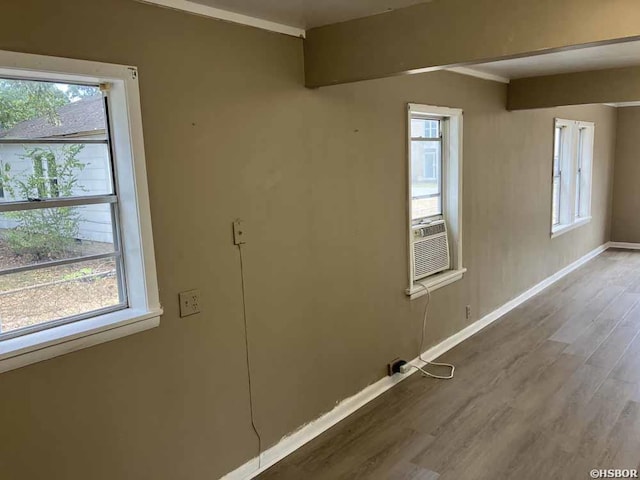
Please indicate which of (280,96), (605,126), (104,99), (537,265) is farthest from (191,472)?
(605,126)

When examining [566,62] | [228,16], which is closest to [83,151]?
[228,16]

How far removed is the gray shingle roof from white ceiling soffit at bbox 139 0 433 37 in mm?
468

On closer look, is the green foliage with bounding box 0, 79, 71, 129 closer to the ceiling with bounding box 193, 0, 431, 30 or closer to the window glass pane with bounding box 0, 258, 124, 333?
the window glass pane with bounding box 0, 258, 124, 333

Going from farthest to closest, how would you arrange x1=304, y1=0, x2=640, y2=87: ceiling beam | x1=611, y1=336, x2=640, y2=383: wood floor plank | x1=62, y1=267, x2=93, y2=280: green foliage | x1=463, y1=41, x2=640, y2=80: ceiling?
1. x1=611, y1=336, x2=640, y2=383: wood floor plank
2. x1=463, y1=41, x2=640, y2=80: ceiling
3. x1=62, y1=267, x2=93, y2=280: green foliage
4. x1=304, y1=0, x2=640, y2=87: ceiling beam

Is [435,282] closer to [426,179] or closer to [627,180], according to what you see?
[426,179]

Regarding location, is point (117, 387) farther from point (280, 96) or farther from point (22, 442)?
point (280, 96)

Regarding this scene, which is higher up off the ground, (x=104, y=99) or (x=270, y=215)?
(x=104, y=99)

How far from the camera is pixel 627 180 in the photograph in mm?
8227

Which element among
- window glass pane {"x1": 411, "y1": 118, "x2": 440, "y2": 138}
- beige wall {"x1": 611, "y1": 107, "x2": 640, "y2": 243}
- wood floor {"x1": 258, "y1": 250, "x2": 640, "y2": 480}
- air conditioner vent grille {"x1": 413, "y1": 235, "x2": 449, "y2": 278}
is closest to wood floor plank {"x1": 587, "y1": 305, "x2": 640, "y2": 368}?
wood floor {"x1": 258, "y1": 250, "x2": 640, "y2": 480}

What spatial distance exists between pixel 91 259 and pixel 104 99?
63 cm

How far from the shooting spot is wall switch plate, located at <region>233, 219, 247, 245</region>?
7.93 ft

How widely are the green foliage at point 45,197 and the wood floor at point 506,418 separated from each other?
1.54 m

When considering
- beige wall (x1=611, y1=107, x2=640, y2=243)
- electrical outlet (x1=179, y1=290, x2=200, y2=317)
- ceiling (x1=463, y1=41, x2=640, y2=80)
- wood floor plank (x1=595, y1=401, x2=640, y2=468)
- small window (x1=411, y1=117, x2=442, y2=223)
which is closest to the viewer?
electrical outlet (x1=179, y1=290, x2=200, y2=317)

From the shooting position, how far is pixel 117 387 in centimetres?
202
